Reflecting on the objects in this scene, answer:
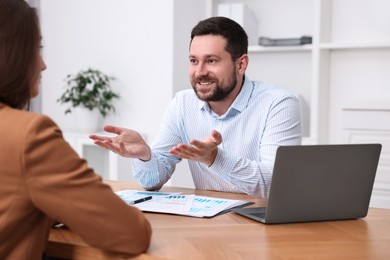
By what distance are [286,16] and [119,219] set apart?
287 cm

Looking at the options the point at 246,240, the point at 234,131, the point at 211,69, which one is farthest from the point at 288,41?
the point at 246,240

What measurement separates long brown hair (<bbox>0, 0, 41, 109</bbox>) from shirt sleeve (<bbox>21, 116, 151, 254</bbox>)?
0.12m

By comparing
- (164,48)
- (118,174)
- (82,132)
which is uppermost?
(164,48)

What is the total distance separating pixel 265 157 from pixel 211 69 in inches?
18.4

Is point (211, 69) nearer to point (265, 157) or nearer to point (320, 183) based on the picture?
point (265, 157)

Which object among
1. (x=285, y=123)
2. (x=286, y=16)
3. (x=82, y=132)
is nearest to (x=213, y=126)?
(x=285, y=123)

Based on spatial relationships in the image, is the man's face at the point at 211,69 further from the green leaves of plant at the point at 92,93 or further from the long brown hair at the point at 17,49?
the green leaves of plant at the point at 92,93

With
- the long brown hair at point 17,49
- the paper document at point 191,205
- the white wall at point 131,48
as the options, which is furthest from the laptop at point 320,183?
the white wall at point 131,48

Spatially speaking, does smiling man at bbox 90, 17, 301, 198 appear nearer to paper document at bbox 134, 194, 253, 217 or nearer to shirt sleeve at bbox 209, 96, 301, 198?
shirt sleeve at bbox 209, 96, 301, 198

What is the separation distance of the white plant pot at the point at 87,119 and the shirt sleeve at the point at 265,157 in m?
2.09

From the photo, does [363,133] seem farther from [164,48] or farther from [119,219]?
[119,219]

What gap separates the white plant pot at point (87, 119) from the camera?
4.17 metres

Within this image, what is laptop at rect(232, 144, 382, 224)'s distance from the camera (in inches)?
61.2

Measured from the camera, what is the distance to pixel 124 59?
414 centimetres
